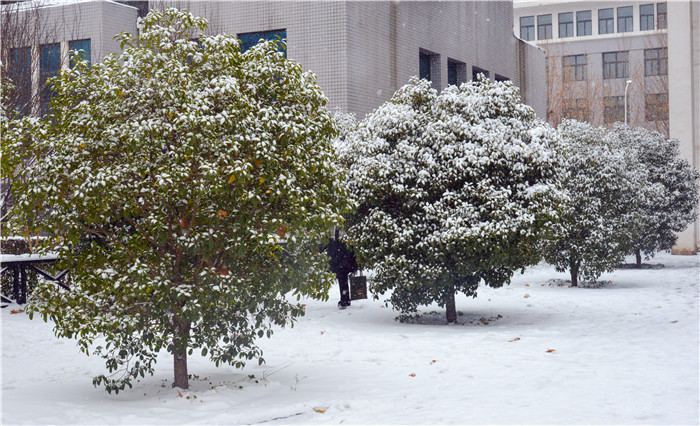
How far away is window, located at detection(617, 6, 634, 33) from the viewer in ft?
196

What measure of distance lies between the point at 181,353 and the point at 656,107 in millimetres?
48938

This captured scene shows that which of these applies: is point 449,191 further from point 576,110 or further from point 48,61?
point 576,110

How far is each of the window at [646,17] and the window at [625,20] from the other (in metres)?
0.70

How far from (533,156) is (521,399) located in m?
5.51

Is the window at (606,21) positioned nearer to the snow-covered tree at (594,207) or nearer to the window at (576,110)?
the window at (576,110)

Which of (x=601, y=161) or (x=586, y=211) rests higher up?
(x=601, y=161)

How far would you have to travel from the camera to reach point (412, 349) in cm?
1007

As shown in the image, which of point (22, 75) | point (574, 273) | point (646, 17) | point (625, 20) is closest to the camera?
point (22, 75)

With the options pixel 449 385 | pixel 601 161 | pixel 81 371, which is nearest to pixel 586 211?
pixel 601 161

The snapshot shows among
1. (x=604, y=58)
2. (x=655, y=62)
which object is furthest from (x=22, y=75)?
(x=604, y=58)

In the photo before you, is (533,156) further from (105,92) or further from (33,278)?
(33,278)

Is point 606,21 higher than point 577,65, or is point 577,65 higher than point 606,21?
point 606,21

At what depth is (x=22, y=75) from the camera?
15.6m

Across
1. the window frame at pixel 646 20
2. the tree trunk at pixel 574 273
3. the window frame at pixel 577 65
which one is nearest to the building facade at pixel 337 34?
the tree trunk at pixel 574 273
